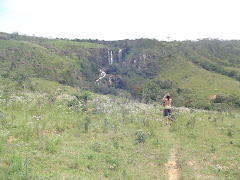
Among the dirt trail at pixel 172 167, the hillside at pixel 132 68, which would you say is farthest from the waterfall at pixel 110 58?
the dirt trail at pixel 172 167

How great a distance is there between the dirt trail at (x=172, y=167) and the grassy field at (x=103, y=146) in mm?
106

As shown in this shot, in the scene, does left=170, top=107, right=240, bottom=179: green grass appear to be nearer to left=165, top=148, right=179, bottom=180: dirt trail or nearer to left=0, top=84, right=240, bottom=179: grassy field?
left=0, top=84, right=240, bottom=179: grassy field

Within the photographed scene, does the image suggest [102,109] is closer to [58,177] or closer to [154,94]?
[58,177]

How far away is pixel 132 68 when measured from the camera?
69375 millimetres

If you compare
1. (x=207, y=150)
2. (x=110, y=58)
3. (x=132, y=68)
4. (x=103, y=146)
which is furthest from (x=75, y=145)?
(x=110, y=58)

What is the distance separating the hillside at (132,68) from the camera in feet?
122

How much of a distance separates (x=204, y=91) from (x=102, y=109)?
36.8 meters

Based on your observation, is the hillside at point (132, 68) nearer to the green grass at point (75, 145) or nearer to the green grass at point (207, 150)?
the green grass at point (207, 150)

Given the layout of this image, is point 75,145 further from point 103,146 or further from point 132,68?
point 132,68

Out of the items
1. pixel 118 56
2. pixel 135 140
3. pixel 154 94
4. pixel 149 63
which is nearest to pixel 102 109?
pixel 135 140

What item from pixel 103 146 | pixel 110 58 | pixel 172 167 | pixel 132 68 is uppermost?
pixel 110 58

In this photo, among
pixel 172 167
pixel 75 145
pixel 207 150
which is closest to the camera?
pixel 172 167

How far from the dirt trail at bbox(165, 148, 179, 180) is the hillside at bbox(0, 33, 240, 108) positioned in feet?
64.1

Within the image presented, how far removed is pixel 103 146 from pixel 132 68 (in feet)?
211
